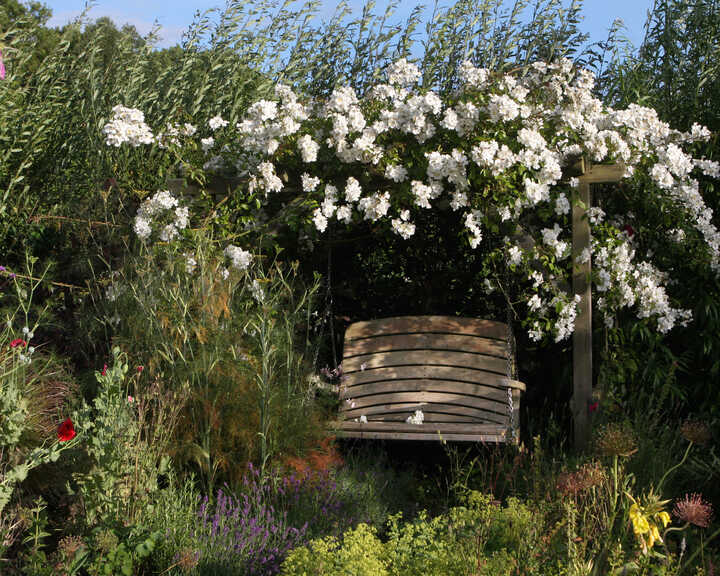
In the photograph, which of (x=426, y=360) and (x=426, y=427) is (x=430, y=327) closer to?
(x=426, y=360)

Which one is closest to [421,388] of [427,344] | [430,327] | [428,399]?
[428,399]

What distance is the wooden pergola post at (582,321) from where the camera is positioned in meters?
4.83

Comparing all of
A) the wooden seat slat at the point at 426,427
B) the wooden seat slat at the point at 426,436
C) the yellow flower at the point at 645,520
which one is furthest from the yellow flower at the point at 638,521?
the wooden seat slat at the point at 426,427

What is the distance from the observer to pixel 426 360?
522 cm

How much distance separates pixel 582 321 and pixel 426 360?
1029 mm

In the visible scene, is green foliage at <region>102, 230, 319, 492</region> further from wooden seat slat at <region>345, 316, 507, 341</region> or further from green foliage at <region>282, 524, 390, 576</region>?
green foliage at <region>282, 524, 390, 576</region>

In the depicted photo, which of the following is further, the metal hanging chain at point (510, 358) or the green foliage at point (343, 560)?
the metal hanging chain at point (510, 358)

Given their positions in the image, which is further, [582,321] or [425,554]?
[582,321]

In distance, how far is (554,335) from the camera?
4871 mm

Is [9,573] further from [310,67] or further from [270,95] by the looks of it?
[310,67]

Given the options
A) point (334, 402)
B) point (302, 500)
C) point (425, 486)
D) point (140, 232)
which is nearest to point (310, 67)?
point (140, 232)

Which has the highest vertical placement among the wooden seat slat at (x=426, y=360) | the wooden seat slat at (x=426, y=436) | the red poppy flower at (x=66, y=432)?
the wooden seat slat at (x=426, y=360)

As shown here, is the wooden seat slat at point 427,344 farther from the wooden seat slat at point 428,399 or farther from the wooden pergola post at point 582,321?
the wooden pergola post at point 582,321

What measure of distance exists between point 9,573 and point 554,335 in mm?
3221
